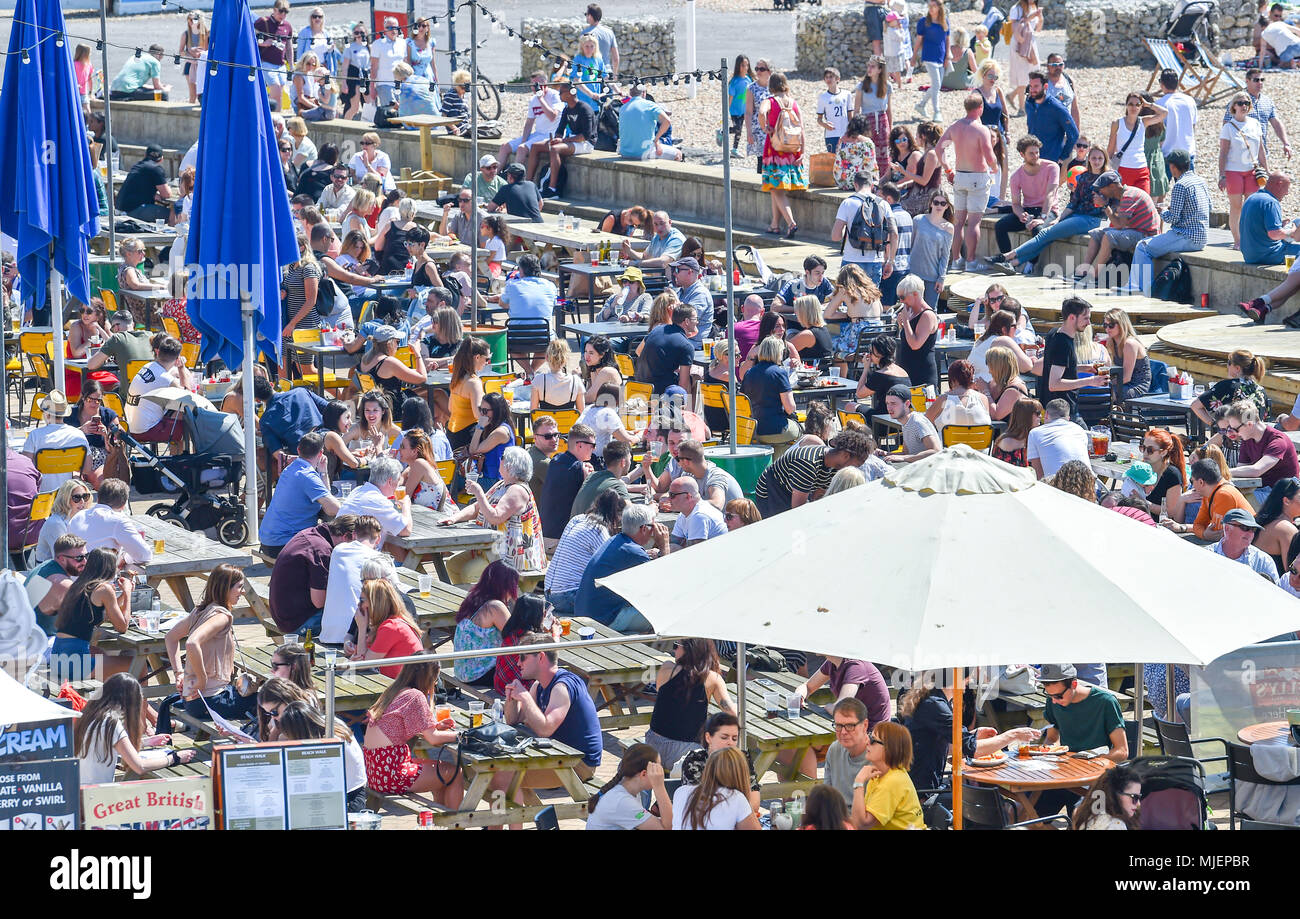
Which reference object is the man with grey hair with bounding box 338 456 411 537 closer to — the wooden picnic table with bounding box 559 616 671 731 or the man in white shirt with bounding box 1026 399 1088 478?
the wooden picnic table with bounding box 559 616 671 731

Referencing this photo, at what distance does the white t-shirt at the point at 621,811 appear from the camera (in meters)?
8.14

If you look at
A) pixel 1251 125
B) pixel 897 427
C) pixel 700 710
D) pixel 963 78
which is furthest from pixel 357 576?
pixel 963 78

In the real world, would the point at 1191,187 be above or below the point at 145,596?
above

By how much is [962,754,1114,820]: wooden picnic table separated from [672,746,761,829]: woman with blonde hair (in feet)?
4.66

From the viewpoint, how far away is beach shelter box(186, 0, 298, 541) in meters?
12.5

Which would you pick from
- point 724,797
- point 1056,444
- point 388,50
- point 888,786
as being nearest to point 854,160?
point 388,50

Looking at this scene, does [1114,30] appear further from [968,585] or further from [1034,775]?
[968,585]

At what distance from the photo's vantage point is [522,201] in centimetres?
2252

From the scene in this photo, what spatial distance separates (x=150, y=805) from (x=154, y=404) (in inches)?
286

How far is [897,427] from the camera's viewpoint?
14.5 meters

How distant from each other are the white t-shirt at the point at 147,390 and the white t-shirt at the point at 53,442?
1.24 meters
